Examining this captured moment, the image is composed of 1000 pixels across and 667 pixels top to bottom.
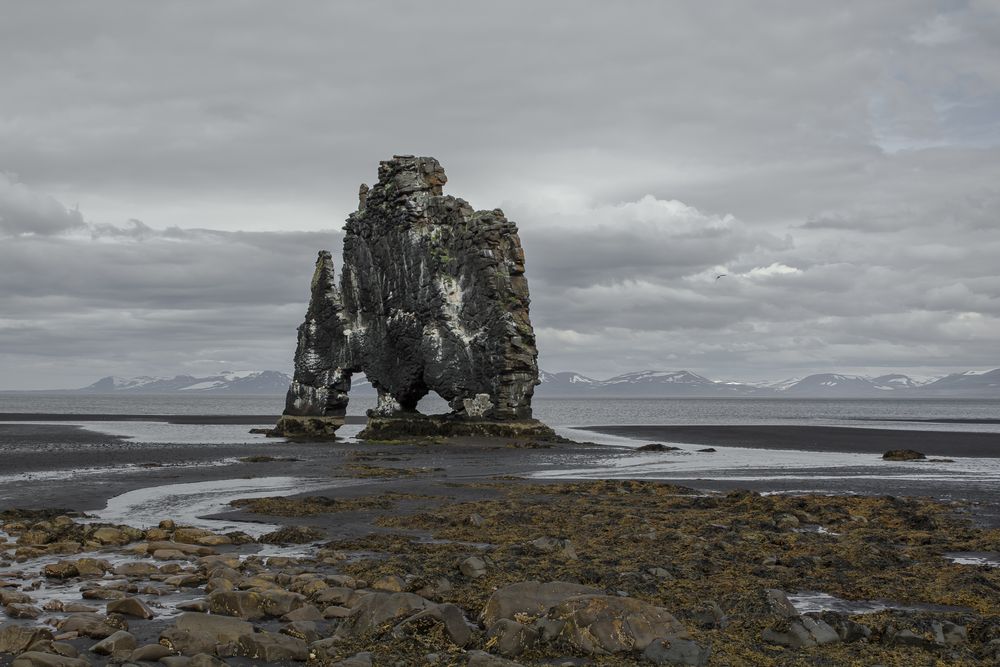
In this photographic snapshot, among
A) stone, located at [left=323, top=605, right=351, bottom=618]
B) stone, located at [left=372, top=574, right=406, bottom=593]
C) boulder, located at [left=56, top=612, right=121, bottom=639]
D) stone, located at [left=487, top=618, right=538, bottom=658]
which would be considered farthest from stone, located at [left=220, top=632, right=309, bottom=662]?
stone, located at [left=372, top=574, right=406, bottom=593]

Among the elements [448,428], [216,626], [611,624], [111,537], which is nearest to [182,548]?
[111,537]

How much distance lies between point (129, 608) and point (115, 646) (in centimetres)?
174

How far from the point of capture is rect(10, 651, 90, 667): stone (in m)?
9.44

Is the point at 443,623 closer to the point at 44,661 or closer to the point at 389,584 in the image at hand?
the point at 389,584

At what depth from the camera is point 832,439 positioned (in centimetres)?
6900

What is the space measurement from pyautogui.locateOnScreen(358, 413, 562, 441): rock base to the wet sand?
13.6 meters

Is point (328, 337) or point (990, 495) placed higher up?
point (328, 337)

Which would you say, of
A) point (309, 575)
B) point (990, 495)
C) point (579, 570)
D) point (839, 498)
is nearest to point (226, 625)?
point (309, 575)

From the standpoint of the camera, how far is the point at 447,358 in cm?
6391

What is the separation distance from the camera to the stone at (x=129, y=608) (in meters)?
11.9

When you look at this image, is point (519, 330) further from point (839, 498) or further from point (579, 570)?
point (579, 570)

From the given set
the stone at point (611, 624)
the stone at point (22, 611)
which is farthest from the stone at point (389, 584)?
the stone at point (22, 611)

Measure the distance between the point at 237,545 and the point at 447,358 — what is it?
150 ft

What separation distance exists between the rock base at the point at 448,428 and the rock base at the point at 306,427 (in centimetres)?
328
